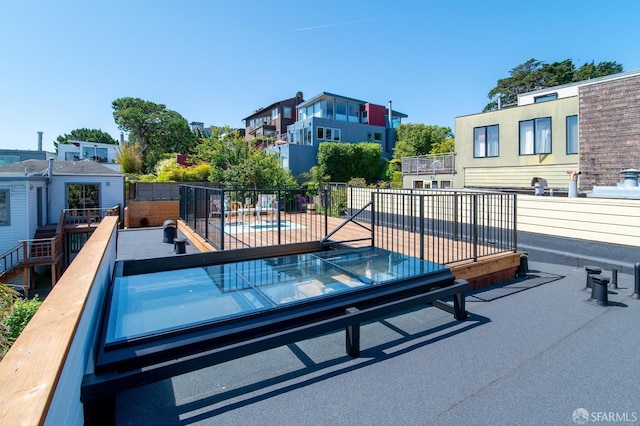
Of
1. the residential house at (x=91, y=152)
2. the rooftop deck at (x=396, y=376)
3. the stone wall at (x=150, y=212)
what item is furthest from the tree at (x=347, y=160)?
the residential house at (x=91, y=152)

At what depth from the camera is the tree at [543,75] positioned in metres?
36.4

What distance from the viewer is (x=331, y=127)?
28.5 metres

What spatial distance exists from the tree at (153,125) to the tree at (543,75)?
37.9 meters

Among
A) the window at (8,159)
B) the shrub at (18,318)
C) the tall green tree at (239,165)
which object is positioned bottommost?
the shrub at (18,318)

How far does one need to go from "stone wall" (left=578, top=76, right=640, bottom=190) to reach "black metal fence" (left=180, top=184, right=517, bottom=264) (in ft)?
16.4

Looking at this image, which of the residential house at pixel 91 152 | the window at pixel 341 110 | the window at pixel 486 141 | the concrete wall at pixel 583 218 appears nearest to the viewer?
the concrete wall at pixel 583 218

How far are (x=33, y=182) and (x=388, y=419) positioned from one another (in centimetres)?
1930

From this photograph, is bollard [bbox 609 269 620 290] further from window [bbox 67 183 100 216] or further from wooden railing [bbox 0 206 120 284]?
window [bbox 67 183 100 216]

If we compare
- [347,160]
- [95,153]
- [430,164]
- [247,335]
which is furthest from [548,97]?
[95,153]

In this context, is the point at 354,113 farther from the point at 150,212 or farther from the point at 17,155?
the point at 17,155

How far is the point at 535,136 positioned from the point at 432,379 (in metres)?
15.8

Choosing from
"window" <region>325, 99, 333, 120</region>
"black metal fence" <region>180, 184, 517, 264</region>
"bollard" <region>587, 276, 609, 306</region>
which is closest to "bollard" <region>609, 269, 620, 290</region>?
"bollard" <region>587, 276, 609, 306</region>

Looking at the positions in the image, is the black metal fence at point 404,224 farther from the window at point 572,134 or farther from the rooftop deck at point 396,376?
the window at point 572,134

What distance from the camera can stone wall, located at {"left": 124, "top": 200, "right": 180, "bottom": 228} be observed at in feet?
59.5
